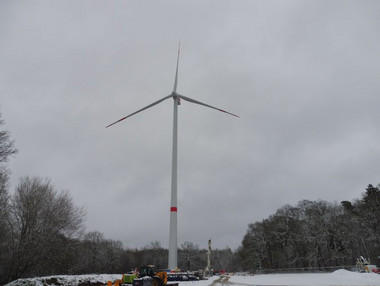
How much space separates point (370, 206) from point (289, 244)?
2257cm

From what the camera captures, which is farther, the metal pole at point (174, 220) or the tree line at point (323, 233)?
the tree line at point (323, 233)

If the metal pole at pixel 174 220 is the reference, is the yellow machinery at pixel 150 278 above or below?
below

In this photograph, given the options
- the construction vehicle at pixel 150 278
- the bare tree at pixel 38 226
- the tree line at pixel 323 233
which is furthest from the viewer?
the tree line at pixel 323 233

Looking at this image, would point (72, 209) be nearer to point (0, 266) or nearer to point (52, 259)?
point (52, 259)

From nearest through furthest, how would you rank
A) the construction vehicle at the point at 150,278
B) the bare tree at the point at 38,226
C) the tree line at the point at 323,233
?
the construction vehicle at the point at 150,278, the bare tree at the point at 38,226, the tree line at the point at 323,233

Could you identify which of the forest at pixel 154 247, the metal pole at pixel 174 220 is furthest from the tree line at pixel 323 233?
the metal pole at pixel 174 220

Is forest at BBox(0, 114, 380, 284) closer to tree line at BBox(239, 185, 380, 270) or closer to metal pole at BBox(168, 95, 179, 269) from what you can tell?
tree line at BBox(239, 185, 380, 270)

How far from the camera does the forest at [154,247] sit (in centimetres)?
3606

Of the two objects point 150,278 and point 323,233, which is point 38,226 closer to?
point 150,278

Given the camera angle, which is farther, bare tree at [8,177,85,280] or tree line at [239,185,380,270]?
tree line at [239,185,380,270]

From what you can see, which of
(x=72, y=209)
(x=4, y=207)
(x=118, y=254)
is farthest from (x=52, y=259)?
(x=118, y=254)

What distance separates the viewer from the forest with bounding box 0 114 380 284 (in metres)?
36.1

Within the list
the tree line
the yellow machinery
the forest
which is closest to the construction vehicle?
the yellow machinery

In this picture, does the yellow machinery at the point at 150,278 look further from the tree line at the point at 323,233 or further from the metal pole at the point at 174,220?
the tree line at the point at 323,233
